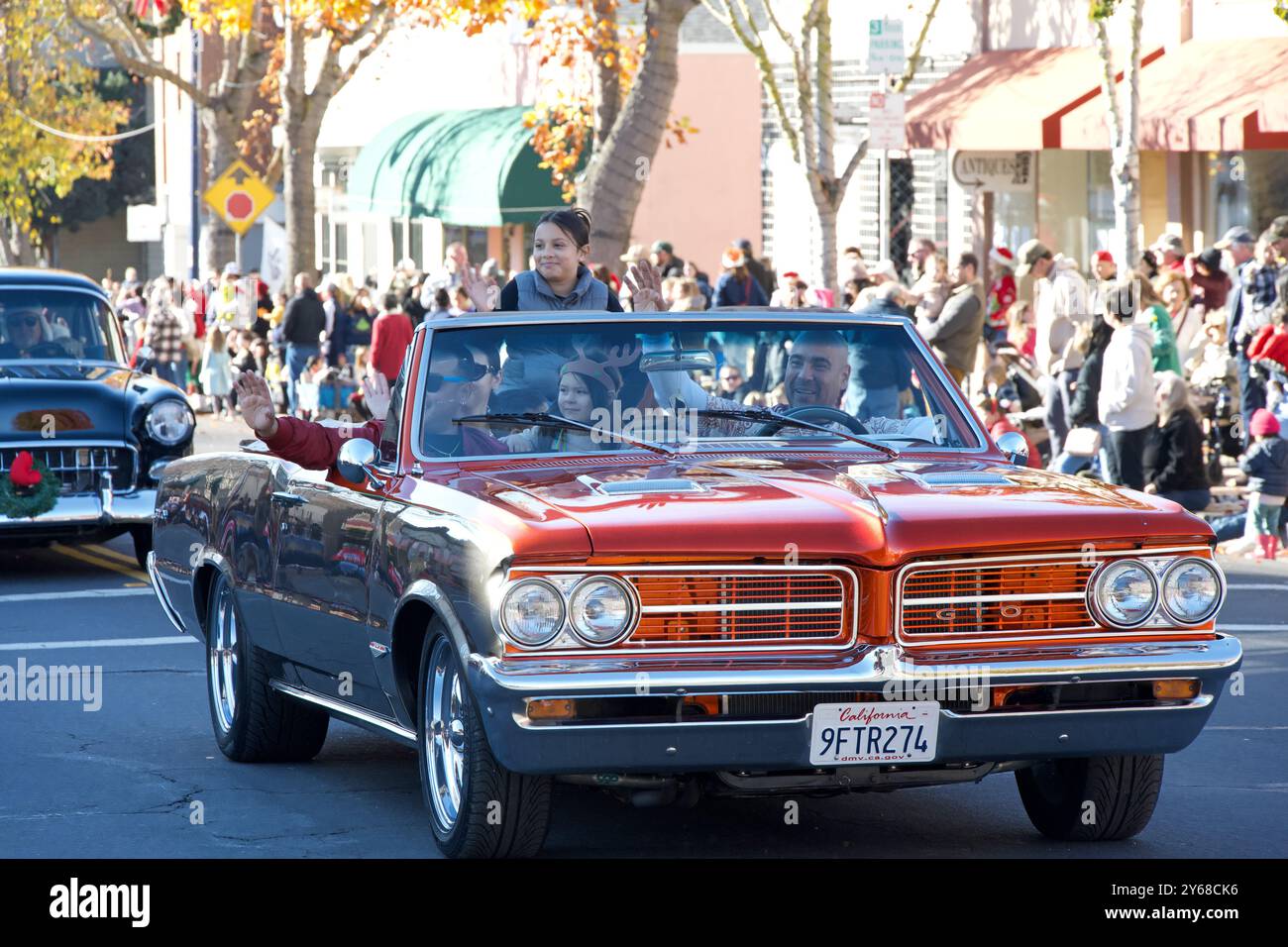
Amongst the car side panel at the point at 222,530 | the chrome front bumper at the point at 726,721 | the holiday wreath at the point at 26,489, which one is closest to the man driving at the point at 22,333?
the holiday wreath at the point at 26,489

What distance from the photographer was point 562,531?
20.1 feet

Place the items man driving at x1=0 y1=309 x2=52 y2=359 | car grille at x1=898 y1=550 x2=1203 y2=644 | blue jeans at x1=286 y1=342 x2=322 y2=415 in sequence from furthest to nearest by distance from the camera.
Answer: blue jeans at x1=286 y1=342 x2=322 y2=415 < man driving at x1=0 y1=309 x2=52 y2=359 < car grille at x1=898 y1=550 x2=1203 y2=644

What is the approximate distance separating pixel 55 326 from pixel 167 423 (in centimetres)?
147

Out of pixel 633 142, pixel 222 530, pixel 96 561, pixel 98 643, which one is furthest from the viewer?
pixel 633 142

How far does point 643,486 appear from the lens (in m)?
6.59

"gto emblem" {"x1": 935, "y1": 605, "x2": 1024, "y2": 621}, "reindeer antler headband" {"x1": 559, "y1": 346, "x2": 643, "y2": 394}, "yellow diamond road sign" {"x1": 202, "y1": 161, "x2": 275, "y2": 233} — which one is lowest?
"gto emblem" {"x1": 935, "y1": 605, "x2": 1024, "y2": 621}

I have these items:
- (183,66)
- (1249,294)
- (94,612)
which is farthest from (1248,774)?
(183,66)

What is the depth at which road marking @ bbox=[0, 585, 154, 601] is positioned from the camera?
1380 centimetres

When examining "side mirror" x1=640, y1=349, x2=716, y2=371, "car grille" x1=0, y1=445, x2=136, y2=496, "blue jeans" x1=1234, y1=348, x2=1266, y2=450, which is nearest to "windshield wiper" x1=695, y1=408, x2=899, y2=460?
"side mirror" x1=640, y1=349, x2=716, y2=371

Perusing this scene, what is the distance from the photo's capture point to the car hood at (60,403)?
47.5 ft

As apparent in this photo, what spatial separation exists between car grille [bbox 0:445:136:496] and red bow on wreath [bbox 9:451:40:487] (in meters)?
0.11

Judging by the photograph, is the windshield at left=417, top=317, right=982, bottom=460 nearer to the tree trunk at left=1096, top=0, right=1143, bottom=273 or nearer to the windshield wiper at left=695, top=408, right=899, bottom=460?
the windshield wiper at left=695, top=408, right=899, bottom=460

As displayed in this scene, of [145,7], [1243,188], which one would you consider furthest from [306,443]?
[145,7]

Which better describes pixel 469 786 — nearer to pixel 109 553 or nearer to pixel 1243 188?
pixel 109 553
